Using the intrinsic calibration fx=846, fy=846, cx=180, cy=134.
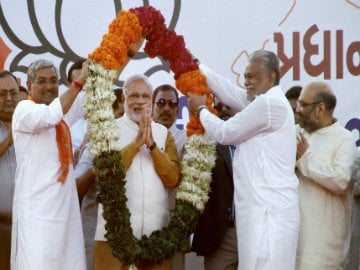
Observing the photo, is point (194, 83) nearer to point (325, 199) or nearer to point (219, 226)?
point (219, 226)

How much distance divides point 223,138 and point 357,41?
2.18 m

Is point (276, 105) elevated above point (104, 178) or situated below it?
above

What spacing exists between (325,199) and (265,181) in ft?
2.02

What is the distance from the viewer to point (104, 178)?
6270 mm

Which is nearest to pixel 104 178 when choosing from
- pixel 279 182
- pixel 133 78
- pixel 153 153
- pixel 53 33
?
pixel 153 153

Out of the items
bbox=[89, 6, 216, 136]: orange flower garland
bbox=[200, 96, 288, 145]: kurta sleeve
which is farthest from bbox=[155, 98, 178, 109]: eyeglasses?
bbox=[200, 96, 288, 145]: kurta sleeve

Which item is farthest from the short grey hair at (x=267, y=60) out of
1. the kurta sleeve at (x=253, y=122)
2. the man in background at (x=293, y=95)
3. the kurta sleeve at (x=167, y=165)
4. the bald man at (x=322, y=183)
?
the man in background at (x=293, y=95)

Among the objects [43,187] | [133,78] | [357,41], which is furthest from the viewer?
[357,41]

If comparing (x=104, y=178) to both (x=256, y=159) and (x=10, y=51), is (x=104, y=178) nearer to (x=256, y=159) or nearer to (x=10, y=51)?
(x=256, y=159)

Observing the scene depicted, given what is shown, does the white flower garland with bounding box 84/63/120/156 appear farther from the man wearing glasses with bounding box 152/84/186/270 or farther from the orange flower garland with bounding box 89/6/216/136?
the man wearing glasses with bounding box 152/84/186/270

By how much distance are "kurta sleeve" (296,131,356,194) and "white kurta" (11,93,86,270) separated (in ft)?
6.11

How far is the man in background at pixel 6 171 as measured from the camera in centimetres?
680

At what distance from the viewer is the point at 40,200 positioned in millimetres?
6191

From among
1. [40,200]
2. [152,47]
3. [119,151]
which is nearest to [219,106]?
[152,47]
